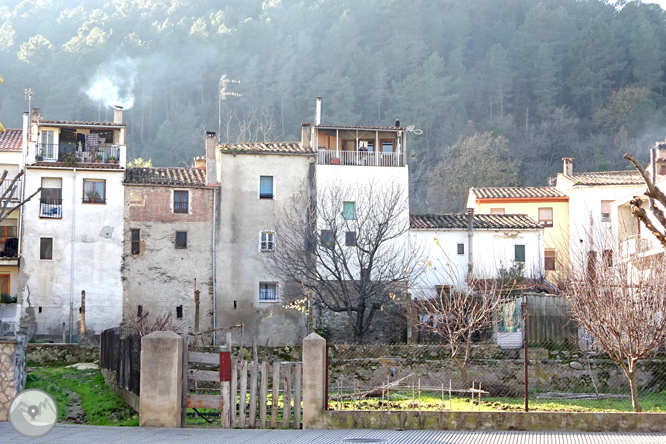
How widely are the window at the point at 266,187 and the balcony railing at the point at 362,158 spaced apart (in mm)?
2847

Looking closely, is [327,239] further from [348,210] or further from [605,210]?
[605,210]

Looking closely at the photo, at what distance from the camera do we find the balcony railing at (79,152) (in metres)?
38.1

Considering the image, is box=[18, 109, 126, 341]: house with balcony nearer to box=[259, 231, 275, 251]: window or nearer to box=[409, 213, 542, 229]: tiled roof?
box=[259, 231, 275, 251]: window

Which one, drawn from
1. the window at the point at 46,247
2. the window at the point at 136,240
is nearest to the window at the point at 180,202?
the window at the point at 136,240

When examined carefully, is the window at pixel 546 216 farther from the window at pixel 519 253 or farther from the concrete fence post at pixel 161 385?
the concrete fence post at pixel 161 385

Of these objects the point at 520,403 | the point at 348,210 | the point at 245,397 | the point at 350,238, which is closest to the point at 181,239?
the point at 348,210

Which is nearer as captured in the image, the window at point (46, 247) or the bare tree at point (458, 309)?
the bare tree at point (458, 309)

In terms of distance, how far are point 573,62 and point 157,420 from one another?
7402 cm

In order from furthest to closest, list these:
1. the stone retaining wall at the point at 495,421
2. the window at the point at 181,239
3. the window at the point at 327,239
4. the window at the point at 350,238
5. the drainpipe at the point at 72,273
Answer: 1. the window at the point at 181,239
2. the drainpipe at the point at 72,273
3. the window at the point at 350,238
4. the window at the point at 327,239
5. the stone retaining wall at the point at 495,421

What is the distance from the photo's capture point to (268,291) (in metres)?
39.1

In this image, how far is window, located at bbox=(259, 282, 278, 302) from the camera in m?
39.0

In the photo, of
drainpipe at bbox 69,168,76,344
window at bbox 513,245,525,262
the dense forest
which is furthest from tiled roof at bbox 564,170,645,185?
drainpipe at bbox 69,168,76,344

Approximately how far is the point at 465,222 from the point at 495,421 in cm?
2753

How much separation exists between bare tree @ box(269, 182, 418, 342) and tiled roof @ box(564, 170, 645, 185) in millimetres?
15745
